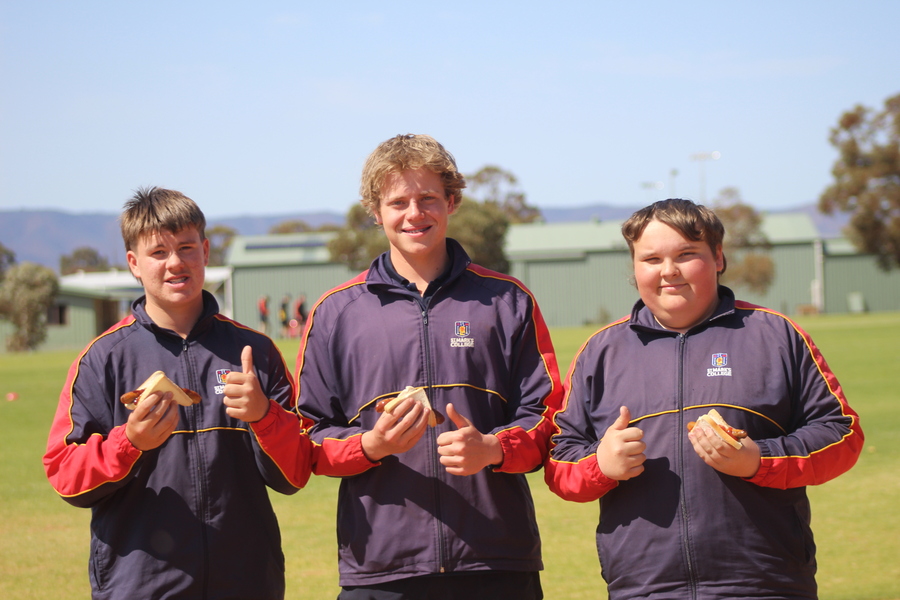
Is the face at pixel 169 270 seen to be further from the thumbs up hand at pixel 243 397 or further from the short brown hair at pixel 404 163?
the short brown hair at pixel 404 163

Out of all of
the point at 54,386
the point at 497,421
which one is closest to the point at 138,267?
the point at 497,421

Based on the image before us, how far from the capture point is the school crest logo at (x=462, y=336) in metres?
3.49

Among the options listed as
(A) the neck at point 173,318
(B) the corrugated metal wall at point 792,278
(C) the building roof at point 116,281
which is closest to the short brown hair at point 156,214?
(A) the neck at point 173,318

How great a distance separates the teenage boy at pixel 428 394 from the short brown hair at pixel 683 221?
0.53 m

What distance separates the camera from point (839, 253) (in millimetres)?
62656

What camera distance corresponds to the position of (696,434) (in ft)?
9.82

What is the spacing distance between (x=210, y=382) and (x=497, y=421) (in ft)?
3.76

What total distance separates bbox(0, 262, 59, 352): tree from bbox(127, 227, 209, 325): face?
48.0 metres

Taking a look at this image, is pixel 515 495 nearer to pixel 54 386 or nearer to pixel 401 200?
pixel 401 200

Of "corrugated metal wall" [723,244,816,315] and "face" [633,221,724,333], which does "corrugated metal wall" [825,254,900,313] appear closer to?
"corrugated metal wall" [723,244,816,315]

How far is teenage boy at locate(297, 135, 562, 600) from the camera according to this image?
11.0ft

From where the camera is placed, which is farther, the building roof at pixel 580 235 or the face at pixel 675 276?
the building roof at pixel 580 235

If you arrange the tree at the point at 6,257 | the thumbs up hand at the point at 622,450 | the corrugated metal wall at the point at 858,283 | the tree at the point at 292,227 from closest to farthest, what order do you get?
1. the thumbs up hand at the point at 622,450
2. the corrugated metal wall at the point at 858,283
3. the tree at the point at 6,257
4. the tree at the point at 292,227

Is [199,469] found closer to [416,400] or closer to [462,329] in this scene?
[416,400]
